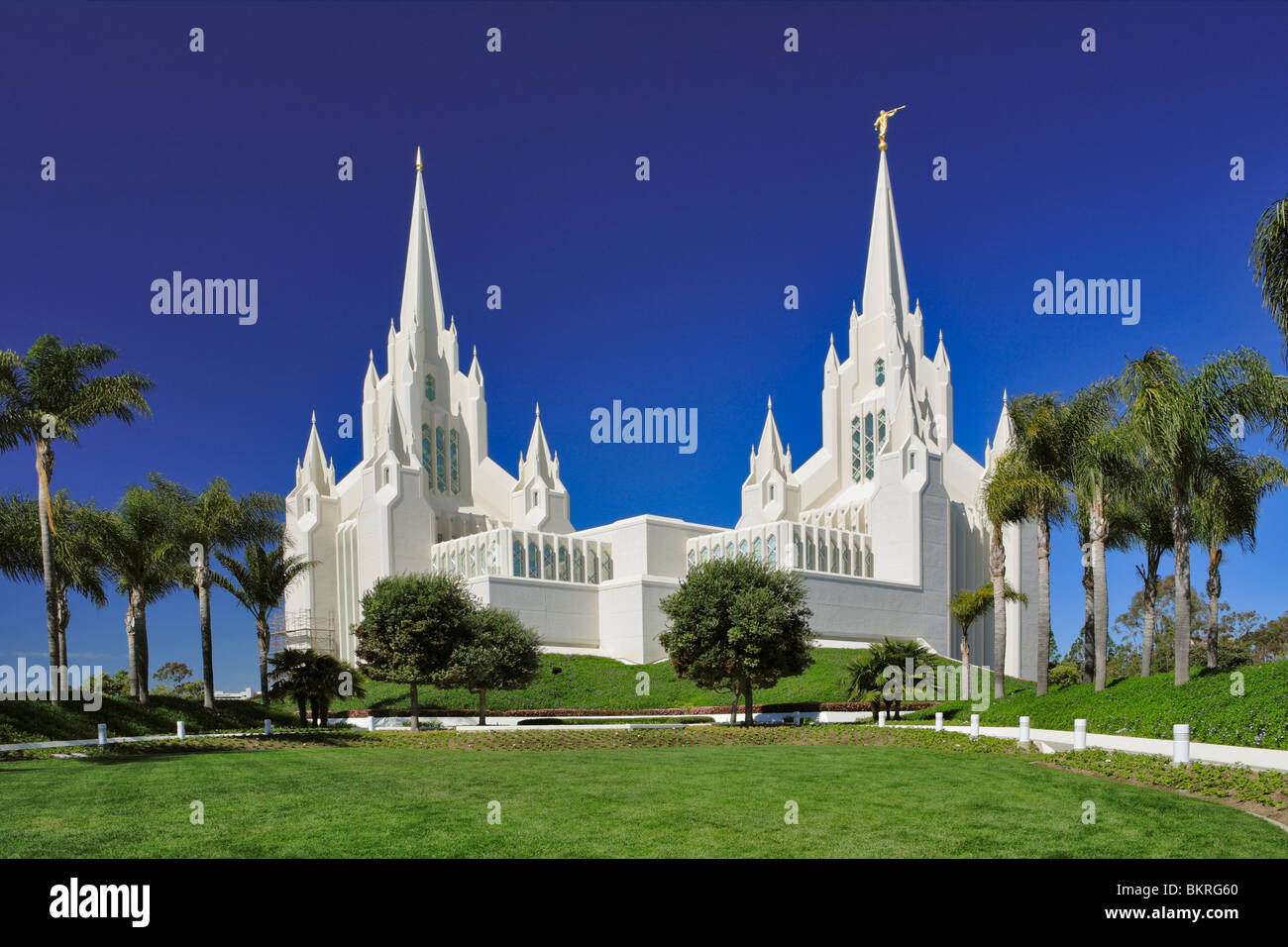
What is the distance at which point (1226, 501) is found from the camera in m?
25.2

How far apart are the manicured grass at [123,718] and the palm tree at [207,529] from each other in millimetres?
1342

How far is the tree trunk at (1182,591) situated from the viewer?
21422 mm

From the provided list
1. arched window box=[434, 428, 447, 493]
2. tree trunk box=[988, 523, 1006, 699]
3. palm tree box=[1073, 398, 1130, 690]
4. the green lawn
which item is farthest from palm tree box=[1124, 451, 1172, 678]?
arched window box=[434, 428, 447, 493]

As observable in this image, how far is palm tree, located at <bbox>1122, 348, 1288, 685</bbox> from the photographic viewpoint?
21.4 m

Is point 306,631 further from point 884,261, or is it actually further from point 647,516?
point 884,261

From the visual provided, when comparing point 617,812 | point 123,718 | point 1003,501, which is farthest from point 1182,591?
point 123,718

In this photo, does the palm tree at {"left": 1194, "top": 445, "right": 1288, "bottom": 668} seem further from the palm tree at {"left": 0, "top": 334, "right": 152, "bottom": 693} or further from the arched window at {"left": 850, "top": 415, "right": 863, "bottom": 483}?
the arched window at {"left": 850, "top": 415, "right": 863, "bottom": 483}

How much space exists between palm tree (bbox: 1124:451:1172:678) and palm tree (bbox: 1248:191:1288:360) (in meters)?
8.06

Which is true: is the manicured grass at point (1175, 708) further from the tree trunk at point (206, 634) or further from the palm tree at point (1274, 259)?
the tree trunk at point (206, 634)

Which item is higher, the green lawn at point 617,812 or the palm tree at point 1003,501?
the palm tree at point 1003,501

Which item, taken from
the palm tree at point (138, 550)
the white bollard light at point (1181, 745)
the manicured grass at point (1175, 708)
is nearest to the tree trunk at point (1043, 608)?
the manicured grass at point (1175, 708)

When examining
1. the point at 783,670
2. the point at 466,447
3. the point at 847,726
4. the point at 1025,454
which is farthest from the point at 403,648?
the point at 466,447

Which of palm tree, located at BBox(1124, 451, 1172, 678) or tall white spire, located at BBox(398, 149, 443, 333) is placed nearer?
palm tree, located at BBox(1124, 451, 1172, 678)

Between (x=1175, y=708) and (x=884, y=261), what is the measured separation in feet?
175
